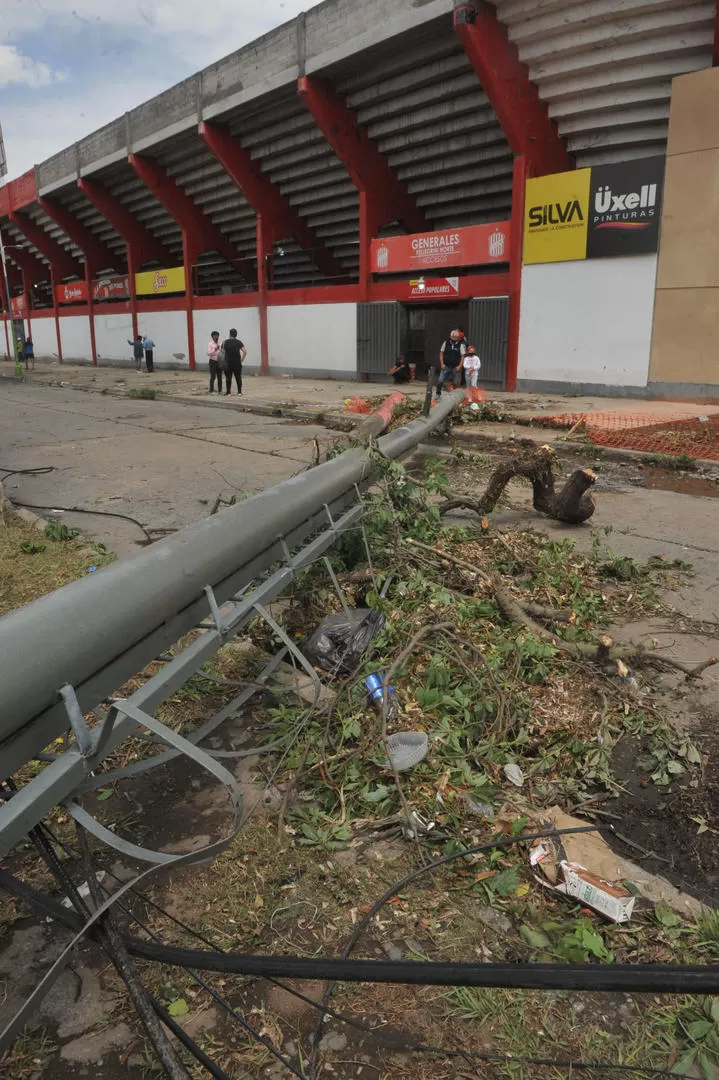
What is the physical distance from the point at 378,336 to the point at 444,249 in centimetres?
317

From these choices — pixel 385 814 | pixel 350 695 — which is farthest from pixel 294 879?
pixel 350 695

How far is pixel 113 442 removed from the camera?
1222 centimetres

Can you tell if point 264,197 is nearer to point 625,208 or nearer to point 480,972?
point 625,208

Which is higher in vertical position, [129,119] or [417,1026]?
[129,119]

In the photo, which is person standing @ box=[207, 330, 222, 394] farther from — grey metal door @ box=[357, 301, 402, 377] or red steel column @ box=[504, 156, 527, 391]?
red steel column @ box=[504, 156, 527, 391]

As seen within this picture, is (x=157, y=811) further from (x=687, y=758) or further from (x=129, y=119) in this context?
(x=129, y=119)

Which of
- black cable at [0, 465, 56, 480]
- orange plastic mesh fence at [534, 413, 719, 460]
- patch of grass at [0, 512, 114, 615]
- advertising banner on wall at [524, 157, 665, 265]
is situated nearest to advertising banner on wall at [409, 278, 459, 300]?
advertising banner on wall at [524, 157, 665, 265]

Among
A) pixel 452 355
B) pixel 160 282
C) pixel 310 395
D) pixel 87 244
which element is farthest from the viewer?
pixel 87 244

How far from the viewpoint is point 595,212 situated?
16047 mm

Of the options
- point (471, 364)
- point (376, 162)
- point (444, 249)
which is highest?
point (376, 162)

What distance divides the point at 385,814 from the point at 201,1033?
3.40 feet

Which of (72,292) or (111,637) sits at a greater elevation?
(72,292)

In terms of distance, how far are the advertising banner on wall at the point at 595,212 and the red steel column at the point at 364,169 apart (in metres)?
5.86

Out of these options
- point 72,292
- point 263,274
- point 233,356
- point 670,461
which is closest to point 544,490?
point 670,461
